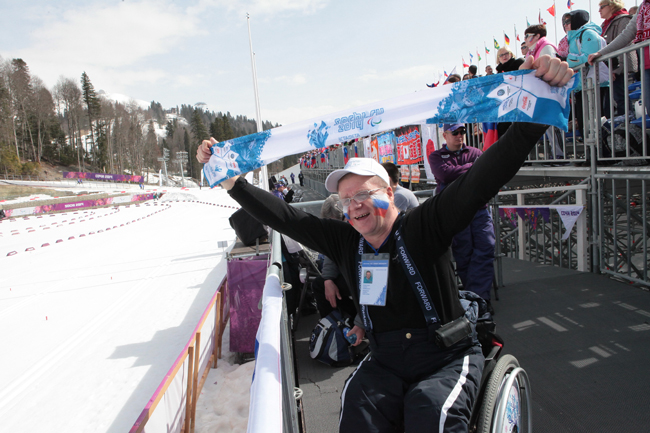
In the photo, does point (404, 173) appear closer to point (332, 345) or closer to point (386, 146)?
point (386, 146)

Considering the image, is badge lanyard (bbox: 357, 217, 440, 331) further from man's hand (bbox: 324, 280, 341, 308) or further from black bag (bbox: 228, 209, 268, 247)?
black bag (bbox: 228, 209, 268, 247)

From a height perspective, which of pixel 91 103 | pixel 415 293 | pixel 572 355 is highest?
pixel 91 103

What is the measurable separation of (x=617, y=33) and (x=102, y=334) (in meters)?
8.46

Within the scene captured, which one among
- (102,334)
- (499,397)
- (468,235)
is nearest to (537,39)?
(468,235)

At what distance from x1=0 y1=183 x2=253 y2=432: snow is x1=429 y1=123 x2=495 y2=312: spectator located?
105 inches

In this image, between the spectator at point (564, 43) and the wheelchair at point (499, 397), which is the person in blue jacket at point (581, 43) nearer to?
the spectator at point (564, 43)

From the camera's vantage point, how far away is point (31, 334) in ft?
20.2

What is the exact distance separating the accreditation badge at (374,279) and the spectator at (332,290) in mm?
1819

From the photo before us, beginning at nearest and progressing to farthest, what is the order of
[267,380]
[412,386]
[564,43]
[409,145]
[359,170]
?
[267,380] < [412,386] < [359,170] < [564,43] < [409,145]

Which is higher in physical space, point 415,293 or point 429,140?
point 429,140

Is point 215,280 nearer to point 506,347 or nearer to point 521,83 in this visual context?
point 506,347

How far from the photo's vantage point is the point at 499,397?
1.75 meters

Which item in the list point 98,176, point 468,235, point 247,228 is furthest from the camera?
point 98,176

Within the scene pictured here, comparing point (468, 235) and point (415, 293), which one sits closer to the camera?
point (415, 293)
